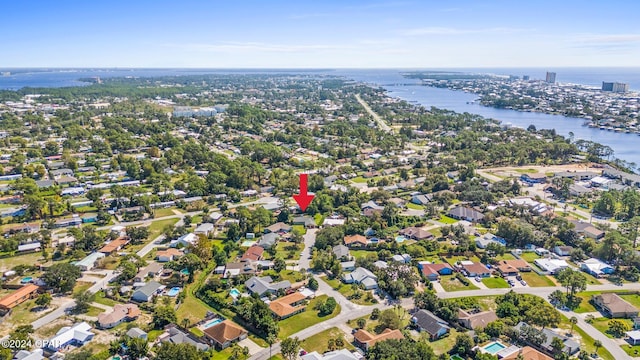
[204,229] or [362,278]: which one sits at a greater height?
[204,229]

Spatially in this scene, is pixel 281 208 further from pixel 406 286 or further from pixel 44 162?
pixel 44 162

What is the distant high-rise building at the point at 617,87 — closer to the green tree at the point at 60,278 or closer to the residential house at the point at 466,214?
the residential house at the point at 466,214

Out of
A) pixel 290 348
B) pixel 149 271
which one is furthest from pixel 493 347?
pixel 149 271

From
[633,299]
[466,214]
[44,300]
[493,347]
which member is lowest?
[633,299]

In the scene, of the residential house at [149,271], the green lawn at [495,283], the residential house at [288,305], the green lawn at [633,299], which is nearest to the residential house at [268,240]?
the residential house at [149,271]

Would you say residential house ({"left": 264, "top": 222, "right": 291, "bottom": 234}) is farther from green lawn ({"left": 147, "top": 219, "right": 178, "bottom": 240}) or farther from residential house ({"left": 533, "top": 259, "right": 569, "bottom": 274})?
residential house ({"left": 533, "top": 259, "right": 569, "bottom": 274})

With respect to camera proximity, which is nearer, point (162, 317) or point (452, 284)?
point (162, 317)

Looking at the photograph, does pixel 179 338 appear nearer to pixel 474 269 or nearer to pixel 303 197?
pixel 474 269
